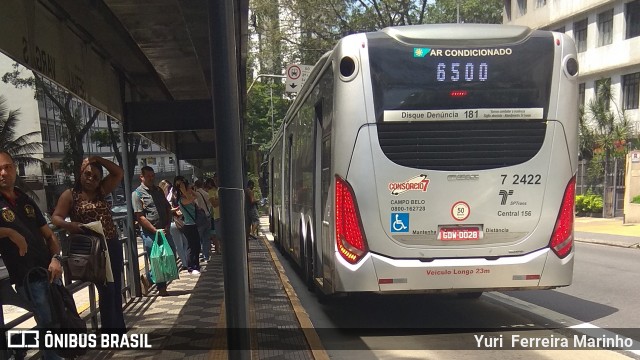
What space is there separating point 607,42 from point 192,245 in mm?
26334

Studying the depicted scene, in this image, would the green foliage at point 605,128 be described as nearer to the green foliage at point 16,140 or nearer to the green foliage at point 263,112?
the green foliage at point 263,112

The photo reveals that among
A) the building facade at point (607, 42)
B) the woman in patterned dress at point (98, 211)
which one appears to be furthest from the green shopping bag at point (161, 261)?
the building facade at point (607, 42)

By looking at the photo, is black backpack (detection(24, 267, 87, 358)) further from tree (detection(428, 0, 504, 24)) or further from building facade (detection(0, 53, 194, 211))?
tree (detection(428, 0, 504, 24))

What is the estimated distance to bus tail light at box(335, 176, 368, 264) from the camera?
197 inches

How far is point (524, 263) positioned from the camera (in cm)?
505

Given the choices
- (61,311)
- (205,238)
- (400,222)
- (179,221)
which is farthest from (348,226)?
(205,238)

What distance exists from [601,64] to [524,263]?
25.9 m

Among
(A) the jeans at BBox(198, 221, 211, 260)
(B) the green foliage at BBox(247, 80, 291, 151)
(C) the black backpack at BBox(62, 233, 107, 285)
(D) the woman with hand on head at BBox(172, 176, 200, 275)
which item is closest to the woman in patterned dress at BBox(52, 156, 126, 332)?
(C) the black backpack at BBox(62, 233, 107, 285)

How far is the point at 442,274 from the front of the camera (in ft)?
16.3

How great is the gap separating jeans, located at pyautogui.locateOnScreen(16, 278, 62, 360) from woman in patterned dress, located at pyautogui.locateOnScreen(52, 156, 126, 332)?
2.72ft

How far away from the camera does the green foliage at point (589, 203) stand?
70.4 ft

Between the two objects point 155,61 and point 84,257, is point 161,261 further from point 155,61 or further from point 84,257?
point 155,61

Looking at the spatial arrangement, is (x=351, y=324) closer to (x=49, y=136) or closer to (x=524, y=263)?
(x=524, y=263)

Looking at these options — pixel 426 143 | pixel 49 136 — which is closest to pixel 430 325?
pixel 426 143
